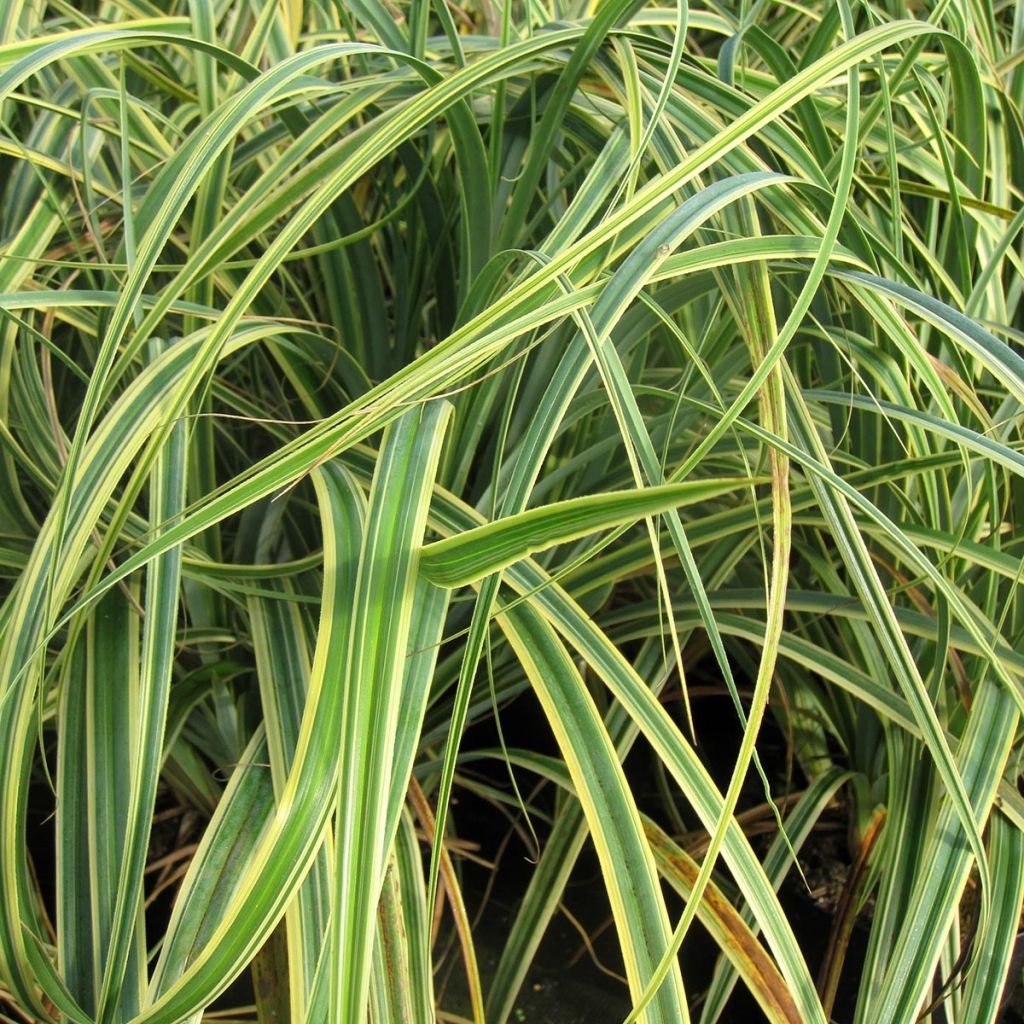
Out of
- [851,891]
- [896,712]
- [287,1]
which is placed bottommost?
[851,891]

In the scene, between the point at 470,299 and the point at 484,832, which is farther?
the point at 484,832

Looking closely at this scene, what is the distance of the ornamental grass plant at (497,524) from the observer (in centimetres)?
43

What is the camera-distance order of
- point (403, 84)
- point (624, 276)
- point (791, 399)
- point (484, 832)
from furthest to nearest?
point (484, 832)
point (403, 84)
point (791, 399)
point (624, 276)

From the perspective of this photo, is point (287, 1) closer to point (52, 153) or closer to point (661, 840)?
point (52, 153)

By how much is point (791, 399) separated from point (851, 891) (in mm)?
334

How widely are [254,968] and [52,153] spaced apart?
552 millimetres

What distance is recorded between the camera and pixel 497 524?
39cm

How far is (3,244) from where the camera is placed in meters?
0.71

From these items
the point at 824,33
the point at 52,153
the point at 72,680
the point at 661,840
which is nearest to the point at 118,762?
the point at 72,680

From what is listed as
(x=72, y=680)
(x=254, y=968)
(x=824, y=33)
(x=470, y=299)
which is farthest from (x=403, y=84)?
(x=254, y=968)

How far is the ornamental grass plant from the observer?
1.40 feet

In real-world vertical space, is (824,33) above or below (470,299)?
above

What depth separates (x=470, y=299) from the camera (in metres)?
0.61

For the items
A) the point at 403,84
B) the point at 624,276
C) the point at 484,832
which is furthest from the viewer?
the point at 484,832
